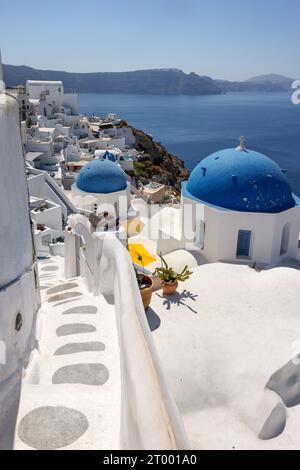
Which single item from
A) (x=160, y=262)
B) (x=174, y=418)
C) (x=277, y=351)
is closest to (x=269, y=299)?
(x=277, y=351)

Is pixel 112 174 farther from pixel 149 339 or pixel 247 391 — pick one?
pixel 149 339

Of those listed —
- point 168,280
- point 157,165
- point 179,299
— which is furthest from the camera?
Answer: point 157,165

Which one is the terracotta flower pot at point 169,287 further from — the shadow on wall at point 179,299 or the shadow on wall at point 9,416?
the shadow on wall at point 9,416

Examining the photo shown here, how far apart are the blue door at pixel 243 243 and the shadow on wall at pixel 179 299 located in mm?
3702

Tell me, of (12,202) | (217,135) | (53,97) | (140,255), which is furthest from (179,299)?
(217,135)

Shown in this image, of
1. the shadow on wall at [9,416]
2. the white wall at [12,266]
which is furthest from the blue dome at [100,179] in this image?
the shadow on wall at [9,416]

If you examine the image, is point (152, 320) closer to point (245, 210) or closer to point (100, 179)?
point (245, 210)

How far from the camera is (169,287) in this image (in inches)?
449

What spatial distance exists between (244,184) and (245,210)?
37.1 inches

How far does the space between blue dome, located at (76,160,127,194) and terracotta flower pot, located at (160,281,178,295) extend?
10496 mm

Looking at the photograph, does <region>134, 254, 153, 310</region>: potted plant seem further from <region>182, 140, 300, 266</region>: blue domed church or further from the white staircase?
<region>182, 140, 300, 266</region>: blue domed church

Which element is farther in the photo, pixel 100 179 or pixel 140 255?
pixel 100 179

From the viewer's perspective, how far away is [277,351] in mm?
9141

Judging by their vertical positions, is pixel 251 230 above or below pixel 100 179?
below
